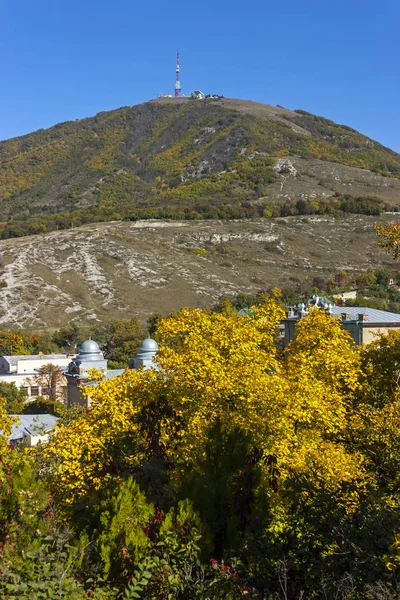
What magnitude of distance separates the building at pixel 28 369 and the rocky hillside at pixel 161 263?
15.9 m

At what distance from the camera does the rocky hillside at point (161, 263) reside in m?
78.5

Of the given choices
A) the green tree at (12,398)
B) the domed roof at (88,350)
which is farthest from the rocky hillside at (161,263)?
the domed roof at (88,350)

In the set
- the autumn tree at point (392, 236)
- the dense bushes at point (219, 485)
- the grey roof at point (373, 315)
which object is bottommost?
the dense bushes at point (219, 485)

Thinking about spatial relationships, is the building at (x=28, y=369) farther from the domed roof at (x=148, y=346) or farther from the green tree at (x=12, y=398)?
the domed roof at (x=148, y=346)

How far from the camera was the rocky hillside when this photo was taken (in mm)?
78500

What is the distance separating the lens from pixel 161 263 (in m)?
95.1

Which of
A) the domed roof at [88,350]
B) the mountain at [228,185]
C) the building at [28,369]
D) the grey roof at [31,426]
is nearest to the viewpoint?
the grey roof at [31,426]

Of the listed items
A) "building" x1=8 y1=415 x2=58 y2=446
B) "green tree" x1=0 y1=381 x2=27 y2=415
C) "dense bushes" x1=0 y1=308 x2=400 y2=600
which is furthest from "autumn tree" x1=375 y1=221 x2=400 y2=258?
"green tree" x1=0 y1=381 x2=27 y2=415

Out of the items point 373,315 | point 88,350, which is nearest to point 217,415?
point 88,350

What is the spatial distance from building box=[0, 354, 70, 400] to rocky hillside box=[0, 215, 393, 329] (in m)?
15.9

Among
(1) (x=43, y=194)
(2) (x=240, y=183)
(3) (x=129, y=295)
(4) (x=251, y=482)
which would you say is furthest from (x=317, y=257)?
(1) (x=43, y=194)

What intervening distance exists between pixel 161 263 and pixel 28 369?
42.0 m

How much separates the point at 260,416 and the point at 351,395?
4228mm

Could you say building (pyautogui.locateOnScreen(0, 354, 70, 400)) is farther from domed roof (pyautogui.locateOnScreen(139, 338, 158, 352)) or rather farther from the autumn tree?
the autumn tree
